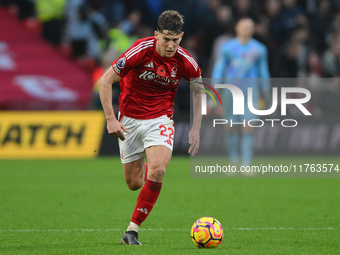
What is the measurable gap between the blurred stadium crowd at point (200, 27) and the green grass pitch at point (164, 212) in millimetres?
4591

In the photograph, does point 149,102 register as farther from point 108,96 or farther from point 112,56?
point 112,56

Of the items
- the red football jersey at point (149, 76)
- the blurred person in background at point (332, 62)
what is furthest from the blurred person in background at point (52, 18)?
the red football jersey at point (149, 76)

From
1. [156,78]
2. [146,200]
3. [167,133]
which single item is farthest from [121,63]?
[146,200]

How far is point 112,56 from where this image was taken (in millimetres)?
16062

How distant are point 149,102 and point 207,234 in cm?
147

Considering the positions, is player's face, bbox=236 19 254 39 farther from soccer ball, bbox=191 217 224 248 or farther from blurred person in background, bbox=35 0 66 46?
blurred person in background, bbox=35 0 66 46

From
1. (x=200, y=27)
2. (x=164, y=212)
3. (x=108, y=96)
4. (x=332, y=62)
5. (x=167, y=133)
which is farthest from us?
(x=200, y=27)

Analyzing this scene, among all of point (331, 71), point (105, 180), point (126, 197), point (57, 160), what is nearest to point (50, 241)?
point (126, 197)

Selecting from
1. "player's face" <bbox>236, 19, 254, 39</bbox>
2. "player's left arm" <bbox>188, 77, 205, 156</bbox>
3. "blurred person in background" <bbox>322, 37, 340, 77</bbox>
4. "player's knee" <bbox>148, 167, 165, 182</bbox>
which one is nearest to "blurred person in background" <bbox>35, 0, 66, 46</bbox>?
"blurred person in background" <bbox>322, 37, 340, 77</bbox>

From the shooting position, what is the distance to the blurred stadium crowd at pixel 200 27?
56.9 feet

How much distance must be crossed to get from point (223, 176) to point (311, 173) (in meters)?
1.59

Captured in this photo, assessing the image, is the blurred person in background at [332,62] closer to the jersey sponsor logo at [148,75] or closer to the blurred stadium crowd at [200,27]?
the blurred stadium crowd at [200,27]

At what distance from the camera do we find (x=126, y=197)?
10.1m

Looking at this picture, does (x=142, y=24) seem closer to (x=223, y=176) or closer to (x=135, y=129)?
(x=223, y=176)
